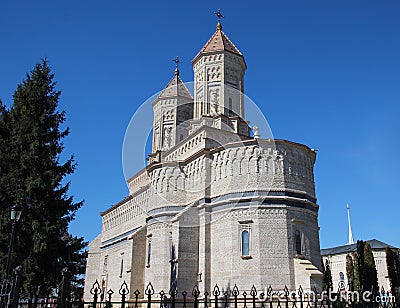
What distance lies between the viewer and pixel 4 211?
1664 cm

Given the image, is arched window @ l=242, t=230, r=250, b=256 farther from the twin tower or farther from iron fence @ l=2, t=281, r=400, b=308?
the twin tower

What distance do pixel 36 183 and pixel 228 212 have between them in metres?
10.5

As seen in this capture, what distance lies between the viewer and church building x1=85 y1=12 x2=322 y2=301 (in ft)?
67.5

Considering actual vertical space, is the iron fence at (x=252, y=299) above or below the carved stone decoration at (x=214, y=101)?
below

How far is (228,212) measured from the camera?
22.0 meters

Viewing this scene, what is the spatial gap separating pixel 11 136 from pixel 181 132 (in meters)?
18.5

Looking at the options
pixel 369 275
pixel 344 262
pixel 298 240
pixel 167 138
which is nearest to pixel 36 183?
pixel 298 240

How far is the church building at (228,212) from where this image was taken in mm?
20562

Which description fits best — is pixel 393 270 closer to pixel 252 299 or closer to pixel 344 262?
pixel 344 262

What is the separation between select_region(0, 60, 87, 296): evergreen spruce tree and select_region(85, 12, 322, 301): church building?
264 inches

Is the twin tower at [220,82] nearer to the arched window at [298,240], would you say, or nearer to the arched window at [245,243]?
the arched window at [245,243]

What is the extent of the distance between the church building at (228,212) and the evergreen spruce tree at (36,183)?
670 centimetres

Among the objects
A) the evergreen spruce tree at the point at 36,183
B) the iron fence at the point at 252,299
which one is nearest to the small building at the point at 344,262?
the iron fence at the point at 252,299

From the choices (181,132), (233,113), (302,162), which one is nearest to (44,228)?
(302,162)
